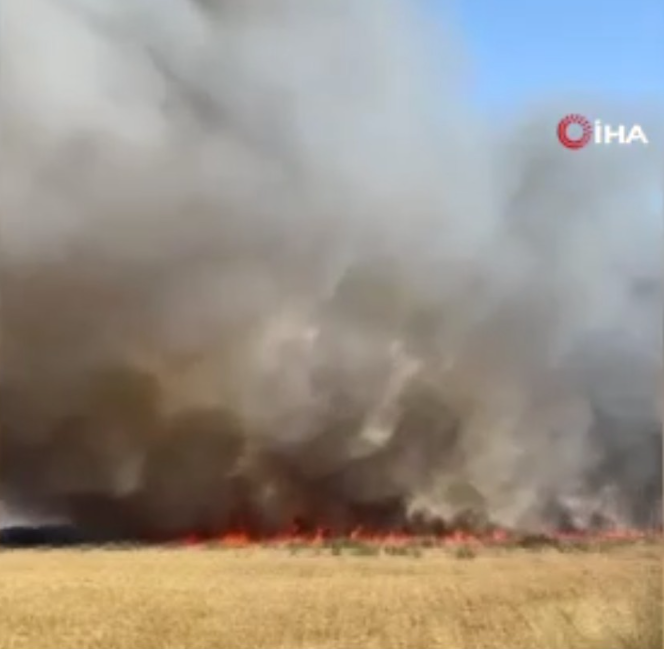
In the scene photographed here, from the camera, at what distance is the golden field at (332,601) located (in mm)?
21281

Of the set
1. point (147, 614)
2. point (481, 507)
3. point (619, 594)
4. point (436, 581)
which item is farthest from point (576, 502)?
point (147, 614)

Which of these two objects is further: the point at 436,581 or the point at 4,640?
the point at 436,581

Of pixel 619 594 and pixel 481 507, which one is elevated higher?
pixel 481 507

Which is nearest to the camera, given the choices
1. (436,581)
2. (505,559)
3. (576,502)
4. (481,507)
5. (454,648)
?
(454,648)

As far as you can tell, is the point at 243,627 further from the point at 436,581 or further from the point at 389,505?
the point at 389,505

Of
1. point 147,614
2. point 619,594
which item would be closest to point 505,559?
point 619,594

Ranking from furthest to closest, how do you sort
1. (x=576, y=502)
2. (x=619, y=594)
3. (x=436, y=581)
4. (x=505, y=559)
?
(x=576, y=502) < (x=505, y=559) < (x=436, y=581) < (x=619, y=594)

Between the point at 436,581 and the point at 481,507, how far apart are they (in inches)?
439

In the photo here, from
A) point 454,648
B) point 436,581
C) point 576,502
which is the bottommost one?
point 454,648

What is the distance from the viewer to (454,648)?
68.3 feet

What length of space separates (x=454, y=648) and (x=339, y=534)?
2039 cm

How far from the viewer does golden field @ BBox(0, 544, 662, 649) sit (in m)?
21.3

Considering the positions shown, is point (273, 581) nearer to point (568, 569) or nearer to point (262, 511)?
point (568, 569)

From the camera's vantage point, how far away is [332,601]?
1019 inches
